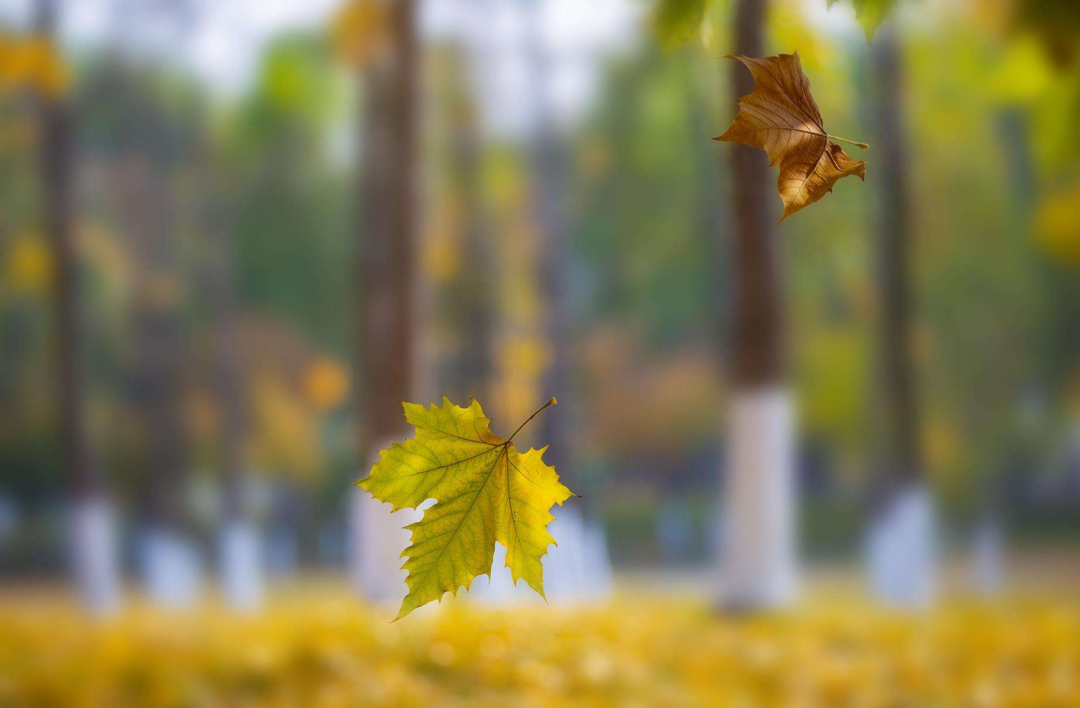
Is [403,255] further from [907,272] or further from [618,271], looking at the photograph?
[618,271]

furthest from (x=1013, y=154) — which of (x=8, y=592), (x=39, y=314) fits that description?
(x=8, y=592)

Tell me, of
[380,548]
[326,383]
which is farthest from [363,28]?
[326,383]

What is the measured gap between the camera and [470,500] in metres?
0.37

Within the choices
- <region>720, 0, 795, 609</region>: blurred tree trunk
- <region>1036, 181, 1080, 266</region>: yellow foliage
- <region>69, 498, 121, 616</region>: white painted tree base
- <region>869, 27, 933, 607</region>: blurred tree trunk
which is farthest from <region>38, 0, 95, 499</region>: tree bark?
<region>1036, 181, 1080, 266</region>: yellow foliage

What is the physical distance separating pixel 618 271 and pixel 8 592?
8.02 m

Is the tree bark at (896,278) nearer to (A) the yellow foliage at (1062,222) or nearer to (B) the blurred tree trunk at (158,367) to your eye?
(A) the yellow foliage at (1062,222)

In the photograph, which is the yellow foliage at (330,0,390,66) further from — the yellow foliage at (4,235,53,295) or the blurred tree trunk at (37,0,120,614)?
the yellow foliage at (4,235,53,295)

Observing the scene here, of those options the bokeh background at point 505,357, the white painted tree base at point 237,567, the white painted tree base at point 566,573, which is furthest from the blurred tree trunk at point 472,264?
the white painted tree base at point 237,567

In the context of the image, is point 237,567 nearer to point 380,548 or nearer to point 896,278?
point 380,548

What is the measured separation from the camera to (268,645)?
3520 millimetres

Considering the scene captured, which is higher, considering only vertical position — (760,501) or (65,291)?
(65,291)

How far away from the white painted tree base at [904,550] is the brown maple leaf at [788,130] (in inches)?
240

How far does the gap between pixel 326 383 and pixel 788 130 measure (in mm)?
12239

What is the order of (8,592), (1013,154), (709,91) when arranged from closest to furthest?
(709,91) → (1013,154) → (8,592)
